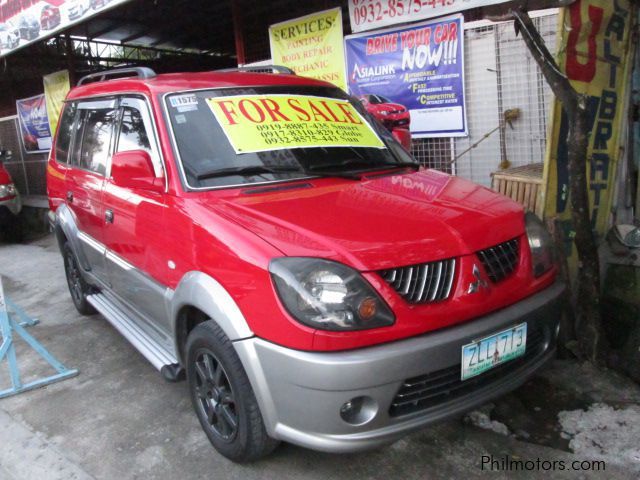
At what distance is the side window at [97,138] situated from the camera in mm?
3893

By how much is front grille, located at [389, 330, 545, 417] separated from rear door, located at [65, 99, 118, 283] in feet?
8.27

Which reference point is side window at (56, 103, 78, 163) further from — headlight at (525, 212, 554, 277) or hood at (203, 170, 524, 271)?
headlight at (525, 212, 554, 277)

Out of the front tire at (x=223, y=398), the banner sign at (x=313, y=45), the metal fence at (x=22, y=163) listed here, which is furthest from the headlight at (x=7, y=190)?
the front tire at (x=223, y=398)

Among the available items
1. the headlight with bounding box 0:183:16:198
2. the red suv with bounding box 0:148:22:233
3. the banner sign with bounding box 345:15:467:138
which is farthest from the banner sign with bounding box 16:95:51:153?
the banner sign with bounding box 345:15:467:138

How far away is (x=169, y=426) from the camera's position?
3.17m

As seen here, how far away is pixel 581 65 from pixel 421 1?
1.97 m

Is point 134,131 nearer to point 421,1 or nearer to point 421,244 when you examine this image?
point 421,244

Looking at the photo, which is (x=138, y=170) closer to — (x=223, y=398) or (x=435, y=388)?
(x=223, y=398)

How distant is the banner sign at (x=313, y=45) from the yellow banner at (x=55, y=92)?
4.44 meters

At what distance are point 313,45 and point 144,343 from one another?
162 inches

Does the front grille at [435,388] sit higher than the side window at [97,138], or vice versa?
the side window at [97,138]

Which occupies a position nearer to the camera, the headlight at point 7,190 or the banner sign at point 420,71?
the banner sign at point 420,71

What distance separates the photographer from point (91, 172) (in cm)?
412

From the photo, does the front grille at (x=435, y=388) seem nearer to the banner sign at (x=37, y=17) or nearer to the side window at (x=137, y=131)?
the side window at (x=137, y=131)
